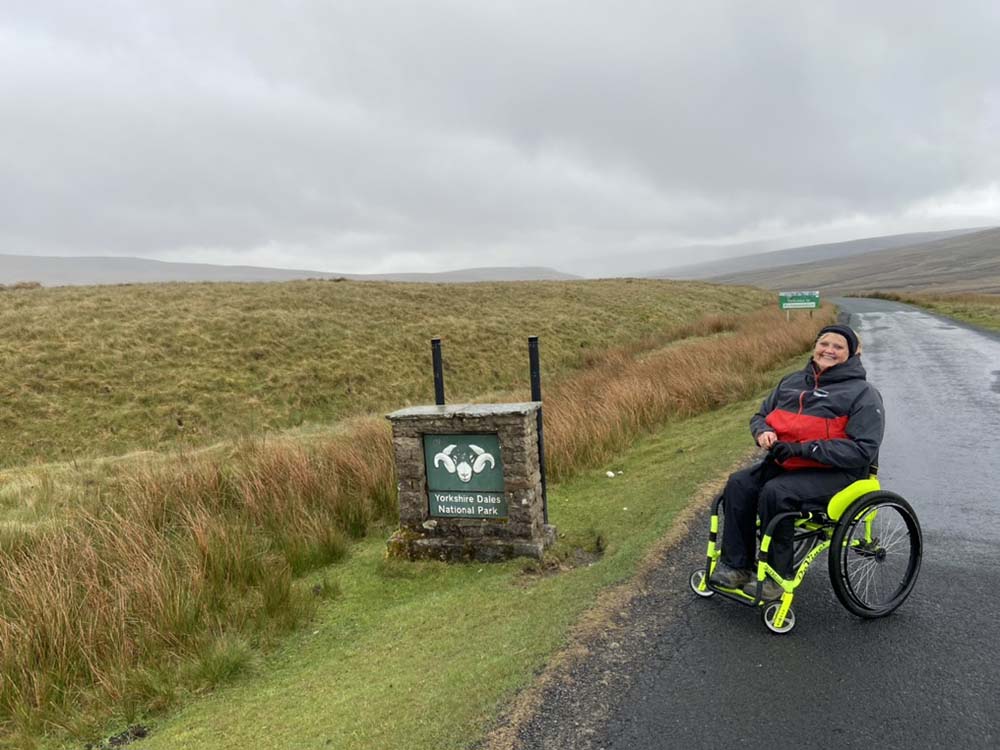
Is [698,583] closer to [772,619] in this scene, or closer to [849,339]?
[772,619]

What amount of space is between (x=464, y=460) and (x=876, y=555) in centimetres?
313

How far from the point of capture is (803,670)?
10.5 ft

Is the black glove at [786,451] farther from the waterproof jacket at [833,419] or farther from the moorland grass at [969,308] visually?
the moorland grass at [969,308]

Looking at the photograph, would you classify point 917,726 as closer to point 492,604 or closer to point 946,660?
point 946,660

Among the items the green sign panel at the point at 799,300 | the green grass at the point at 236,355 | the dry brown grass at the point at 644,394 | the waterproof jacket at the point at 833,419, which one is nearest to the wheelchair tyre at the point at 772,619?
the waterproof jacket at the point at 833,419

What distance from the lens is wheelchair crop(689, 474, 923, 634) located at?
3.54 m

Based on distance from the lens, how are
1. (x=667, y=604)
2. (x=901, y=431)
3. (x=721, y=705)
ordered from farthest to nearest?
1. (x=901, y=431)
2. (x=667, y=604)
3. (x=721, y=705)

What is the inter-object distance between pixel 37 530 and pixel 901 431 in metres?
10.7

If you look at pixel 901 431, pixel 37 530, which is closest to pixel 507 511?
pixel 37 530

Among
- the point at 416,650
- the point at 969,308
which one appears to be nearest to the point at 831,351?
the point at 416,650

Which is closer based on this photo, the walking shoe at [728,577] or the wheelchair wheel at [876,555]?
the wheelchair wheel at [876,555]

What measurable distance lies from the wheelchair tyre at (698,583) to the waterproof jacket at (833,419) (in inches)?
39.1

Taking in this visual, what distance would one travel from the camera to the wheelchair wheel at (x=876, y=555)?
3.53 metres

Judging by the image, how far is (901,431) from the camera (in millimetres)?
8336
